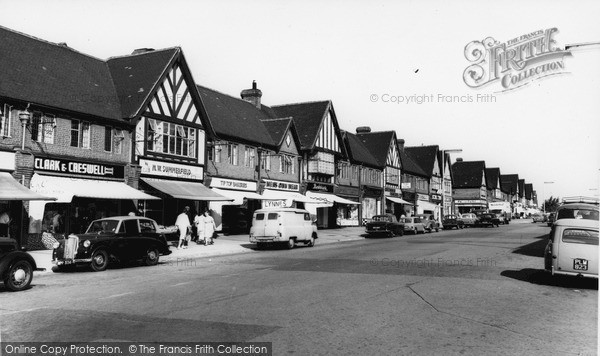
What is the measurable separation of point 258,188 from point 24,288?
75.2 feet

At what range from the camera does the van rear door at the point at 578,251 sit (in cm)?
1128

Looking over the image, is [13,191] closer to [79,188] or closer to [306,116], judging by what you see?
[79,188]

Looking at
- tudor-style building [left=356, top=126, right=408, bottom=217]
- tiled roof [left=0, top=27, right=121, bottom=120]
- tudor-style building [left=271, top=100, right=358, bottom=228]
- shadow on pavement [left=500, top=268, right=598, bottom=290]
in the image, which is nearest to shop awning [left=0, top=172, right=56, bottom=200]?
tiled roof [left=0, top=27, right=121, bottom=120]

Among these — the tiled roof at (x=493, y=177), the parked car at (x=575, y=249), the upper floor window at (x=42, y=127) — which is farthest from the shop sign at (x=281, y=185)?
the tiled roof at (x=493, y=177)

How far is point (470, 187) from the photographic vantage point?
9125cm

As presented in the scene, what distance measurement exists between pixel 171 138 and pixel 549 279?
20320mm

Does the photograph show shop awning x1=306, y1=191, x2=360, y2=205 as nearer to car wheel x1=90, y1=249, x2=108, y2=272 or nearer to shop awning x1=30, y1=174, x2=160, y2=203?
shop awning x1=30, y1=174, x2=160, y2=203

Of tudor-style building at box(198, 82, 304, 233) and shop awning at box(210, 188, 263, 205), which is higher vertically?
tudor-style building at box(198, 82, 304, 233)

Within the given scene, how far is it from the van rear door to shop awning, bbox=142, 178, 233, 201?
17.5 m

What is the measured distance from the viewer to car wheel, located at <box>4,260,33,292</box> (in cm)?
1108

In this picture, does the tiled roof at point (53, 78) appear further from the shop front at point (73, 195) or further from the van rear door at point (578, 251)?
the van rear door at point (578, 251)

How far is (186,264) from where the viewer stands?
17.2 m

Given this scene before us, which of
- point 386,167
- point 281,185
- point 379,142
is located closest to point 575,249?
point 281,185

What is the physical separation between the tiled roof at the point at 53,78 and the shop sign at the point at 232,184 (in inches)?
295
